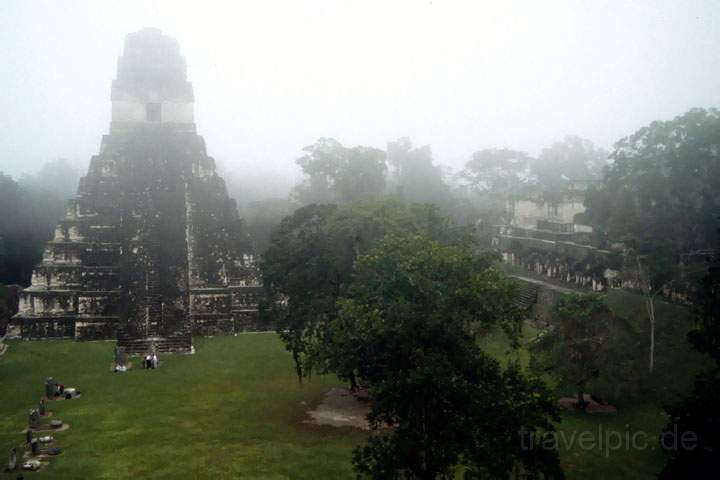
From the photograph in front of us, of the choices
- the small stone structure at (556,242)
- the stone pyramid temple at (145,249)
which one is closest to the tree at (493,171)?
the small stone structure at (556,242)

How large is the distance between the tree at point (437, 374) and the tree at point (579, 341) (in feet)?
18.1

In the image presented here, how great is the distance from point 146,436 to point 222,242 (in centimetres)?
1378

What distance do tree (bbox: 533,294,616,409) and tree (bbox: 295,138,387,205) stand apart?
2067 centimetres

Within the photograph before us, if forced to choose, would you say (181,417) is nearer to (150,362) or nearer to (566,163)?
(150,362)

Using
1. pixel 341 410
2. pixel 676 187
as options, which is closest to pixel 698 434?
pixel 341 410

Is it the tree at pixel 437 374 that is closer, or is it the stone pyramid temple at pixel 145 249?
the tree at pixel 437 374

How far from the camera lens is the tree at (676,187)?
20172 mm

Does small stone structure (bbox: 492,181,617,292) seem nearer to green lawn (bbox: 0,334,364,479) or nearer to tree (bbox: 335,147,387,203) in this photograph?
tree (bbox: 335,147,387,203)

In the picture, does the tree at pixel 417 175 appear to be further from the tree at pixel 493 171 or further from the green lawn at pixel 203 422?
the green lawn at pixel 203 422

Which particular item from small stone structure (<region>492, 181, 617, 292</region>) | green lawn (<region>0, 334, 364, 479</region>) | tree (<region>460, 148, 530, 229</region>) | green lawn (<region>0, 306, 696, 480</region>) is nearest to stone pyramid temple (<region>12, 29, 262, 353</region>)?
green lawn (<region>0, 334, 364, 479</region>)

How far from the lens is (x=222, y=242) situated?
2612 cm

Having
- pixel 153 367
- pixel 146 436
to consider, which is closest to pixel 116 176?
pixel 153 367

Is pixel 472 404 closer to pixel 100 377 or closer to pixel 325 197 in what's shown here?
pixel 100 377

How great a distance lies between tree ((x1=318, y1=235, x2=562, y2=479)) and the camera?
8.37 meters
